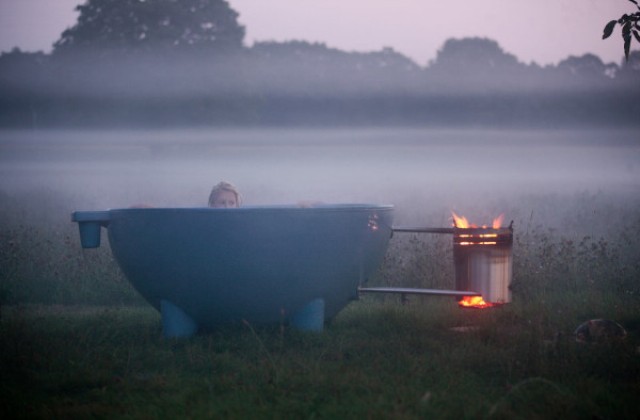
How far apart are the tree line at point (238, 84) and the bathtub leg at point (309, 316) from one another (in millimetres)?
11111

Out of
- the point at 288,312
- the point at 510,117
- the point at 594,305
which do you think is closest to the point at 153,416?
the point at 288,312

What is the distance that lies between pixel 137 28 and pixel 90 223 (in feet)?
38.9

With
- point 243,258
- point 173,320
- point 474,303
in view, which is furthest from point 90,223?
point 474,303

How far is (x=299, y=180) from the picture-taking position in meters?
17.1

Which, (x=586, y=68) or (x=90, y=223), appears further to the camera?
(x=586, y=68)

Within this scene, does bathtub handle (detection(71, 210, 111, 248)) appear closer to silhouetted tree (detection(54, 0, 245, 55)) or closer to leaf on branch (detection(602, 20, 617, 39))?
leaf on branch (detection(602, 20, 617, 39))

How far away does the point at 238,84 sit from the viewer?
53.1 feet

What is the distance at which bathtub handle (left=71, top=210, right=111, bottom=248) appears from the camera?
185 inches

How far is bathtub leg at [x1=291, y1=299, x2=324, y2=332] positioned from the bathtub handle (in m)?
1.39

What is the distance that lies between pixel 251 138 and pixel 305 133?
154 cm

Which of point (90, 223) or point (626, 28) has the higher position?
point (626, 28)

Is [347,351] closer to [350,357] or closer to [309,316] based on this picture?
[350,357]

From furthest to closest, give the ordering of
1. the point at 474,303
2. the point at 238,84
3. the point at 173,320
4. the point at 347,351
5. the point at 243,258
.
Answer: the point at 238,84 → the point at 474,303 → the point at 173,320 → the point at 243,258 → the point at 347,351

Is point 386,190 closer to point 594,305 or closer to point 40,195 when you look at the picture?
point 40,195
